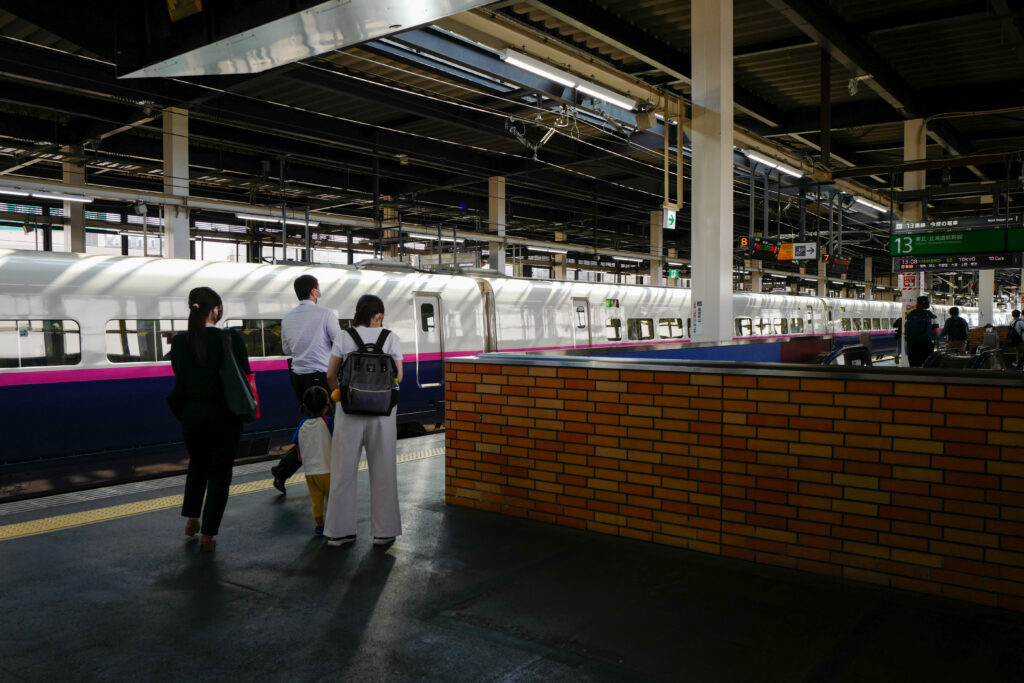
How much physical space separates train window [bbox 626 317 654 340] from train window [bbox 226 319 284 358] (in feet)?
25.5

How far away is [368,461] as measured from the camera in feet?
→ 15.0

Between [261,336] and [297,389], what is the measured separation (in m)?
3.32

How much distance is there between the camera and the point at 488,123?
1464 centimetres

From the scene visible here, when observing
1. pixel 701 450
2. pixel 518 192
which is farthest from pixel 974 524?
pixel 518 192

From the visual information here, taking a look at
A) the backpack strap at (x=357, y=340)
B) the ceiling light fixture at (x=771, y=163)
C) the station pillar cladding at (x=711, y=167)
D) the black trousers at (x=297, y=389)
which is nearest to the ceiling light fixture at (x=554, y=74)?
the station pillar cladding at (x=711, y=167)

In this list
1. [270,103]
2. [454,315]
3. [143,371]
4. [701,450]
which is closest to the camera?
[701,450]

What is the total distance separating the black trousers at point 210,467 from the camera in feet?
14.7

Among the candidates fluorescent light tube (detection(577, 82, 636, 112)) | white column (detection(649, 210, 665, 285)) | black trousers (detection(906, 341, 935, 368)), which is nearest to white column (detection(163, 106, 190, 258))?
fluorescent light tube (detection(577, 82, 636, 112))

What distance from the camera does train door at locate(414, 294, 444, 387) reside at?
10547 millimetres

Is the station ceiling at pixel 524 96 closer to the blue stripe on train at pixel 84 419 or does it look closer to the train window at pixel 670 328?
the train window at pixel 670 328

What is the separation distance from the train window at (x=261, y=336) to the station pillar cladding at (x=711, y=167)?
18.8 feet

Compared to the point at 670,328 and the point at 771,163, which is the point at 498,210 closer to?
the point at 670,328

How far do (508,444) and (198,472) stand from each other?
6.67ft

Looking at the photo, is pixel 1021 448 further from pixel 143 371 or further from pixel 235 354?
pixel 143 371
